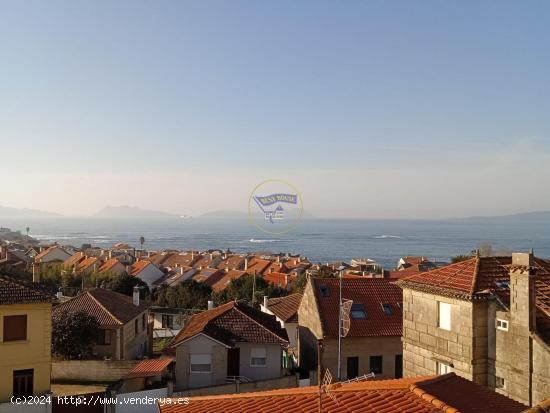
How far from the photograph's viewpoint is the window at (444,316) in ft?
52.2

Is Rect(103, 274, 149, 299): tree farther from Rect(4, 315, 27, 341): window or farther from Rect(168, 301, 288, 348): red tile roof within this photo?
Rect(4, 315, 27, 341): window

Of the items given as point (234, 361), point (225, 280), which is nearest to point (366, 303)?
point (234, 361)

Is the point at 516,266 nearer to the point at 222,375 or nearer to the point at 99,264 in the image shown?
the point at 222,375

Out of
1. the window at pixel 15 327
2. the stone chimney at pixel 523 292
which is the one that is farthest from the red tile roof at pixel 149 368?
the stone chimney at pixel 523 292

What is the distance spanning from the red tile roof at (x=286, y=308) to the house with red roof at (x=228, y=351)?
5.85 m

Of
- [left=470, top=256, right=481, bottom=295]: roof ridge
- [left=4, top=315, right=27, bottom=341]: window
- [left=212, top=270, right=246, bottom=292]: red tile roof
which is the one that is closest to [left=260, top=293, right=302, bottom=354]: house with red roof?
[left=470, top=256, right=481, bottom=295]: roof ridge

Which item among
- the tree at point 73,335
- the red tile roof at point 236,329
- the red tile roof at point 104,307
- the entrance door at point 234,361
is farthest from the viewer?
the red tile roof at point 104,307

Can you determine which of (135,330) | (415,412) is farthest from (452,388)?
(135,330)

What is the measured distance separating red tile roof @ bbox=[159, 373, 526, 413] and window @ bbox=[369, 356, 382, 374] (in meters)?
14.3

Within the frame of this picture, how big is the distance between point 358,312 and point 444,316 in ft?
29.6

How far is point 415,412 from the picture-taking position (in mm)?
7738

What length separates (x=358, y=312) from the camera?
25.0 metres

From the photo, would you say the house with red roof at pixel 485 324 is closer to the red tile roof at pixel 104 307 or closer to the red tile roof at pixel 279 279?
the red tile roof at pixel 104 307

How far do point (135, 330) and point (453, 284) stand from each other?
1738cm
